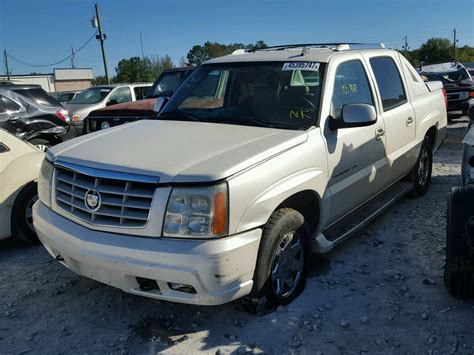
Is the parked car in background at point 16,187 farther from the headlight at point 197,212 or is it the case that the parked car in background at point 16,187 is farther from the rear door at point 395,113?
the rear door at point 395,113

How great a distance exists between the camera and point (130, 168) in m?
2.90

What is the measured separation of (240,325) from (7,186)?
2792 millimetres

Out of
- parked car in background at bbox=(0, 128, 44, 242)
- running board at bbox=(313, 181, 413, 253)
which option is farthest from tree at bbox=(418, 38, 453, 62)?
parked car in background at bbox=(0, 128, 44, 242)

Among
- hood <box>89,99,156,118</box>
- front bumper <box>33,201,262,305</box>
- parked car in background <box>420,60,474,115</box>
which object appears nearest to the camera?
front bumper <box>33,201,262,305</box>

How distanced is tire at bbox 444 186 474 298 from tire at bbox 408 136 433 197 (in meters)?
2.49

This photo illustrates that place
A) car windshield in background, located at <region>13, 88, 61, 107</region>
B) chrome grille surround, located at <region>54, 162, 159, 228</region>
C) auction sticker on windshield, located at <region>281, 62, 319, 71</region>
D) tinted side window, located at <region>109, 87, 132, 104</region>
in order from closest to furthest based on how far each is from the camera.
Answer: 1. chrome grille surround, located at <region>54, 162, 159, 228</region>
2. auction sticker on windshield, located at <region>281, 62, 319, 71</region>
3. car windshield in background, located at <region>13, 88, 61, 107</region>
4. tinted side window, located at <region>109, 87, 132, 104</region>

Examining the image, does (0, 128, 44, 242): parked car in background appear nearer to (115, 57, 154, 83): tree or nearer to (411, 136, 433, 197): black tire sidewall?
(411, 136, 433, 197): black tire sidewall

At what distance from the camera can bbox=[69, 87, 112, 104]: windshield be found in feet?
46.5

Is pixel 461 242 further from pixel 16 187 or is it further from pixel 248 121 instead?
pixel 16 187

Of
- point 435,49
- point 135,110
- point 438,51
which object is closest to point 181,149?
point 135,110

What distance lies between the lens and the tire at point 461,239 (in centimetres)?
303

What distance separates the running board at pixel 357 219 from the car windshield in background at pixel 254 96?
94 cm

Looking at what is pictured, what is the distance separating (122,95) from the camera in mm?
14242

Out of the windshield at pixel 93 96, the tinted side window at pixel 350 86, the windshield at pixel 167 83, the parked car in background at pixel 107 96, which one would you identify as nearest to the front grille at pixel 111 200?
the tinted side window at pixel 350 86
